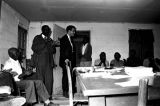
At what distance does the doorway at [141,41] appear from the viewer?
28.6 ft

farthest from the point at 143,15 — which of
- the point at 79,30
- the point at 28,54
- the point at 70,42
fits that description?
the point at 28,54

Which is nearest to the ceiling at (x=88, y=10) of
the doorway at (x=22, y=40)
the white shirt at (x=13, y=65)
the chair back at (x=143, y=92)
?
the doorway at (x=22, y=40)

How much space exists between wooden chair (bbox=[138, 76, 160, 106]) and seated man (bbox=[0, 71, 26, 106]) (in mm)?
1894

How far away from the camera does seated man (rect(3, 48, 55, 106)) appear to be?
13.2 ft

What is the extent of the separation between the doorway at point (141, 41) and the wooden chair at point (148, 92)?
7.84 m

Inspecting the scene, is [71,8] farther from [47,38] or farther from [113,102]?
[113,102]

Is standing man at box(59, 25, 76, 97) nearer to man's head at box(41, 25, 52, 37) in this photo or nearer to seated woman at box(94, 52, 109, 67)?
man's head at box(41, 25, 52, 37)

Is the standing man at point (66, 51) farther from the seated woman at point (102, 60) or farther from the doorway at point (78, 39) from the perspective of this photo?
the doorway at point (78, 39)

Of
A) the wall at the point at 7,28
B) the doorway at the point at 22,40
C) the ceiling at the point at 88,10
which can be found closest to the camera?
the wall at the point at 7,28

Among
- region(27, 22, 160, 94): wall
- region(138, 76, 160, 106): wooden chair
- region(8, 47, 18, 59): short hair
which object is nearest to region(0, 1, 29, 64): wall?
region(8, 47, 18, 59): short hair

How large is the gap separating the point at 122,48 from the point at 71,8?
330cm

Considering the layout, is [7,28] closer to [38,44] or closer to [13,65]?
[38,44]

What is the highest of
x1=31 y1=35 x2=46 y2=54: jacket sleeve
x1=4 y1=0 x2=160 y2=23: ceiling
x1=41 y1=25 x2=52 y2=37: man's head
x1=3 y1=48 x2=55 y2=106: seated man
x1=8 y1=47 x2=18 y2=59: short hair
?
x1=4 y1=0 x2=160 y2=23: ceiling

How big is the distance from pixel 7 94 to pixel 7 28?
11.3 ft
